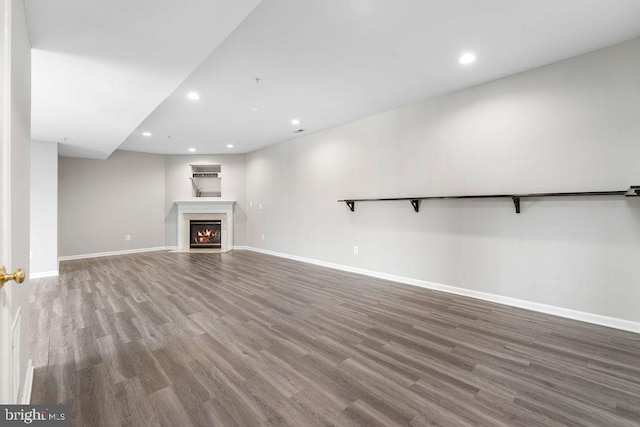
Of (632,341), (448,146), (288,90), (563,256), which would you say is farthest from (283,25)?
(632,341)

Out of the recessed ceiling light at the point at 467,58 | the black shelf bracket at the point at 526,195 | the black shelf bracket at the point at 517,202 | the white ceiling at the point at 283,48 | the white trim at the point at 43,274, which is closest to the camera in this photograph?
the white ceiling at the point at 283,48

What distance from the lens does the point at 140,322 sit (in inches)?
104

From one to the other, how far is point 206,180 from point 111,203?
7.47 feet

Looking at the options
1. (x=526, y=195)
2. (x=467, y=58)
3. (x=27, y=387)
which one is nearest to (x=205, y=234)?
(x=27, y=387)

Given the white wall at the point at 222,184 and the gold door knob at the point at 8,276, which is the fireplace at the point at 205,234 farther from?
the gold door knob at the point at 8,276

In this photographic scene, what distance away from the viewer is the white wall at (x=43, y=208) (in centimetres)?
461

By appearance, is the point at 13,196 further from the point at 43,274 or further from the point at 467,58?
the point at 43,274

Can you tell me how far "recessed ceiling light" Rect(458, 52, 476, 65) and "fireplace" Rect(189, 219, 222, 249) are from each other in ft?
21.2

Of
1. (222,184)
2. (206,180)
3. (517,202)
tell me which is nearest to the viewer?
(517,202)

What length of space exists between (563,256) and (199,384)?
3.47m

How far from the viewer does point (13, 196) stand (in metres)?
1.27

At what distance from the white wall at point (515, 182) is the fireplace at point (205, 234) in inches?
160

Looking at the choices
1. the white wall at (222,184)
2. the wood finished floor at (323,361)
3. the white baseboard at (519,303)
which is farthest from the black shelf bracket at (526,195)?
the white wall at (222,184)

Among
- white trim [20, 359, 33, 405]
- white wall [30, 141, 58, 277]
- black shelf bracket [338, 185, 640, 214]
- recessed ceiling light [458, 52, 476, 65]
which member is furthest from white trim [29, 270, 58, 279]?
recessed ceiling light [458, 52, 476, 65]
